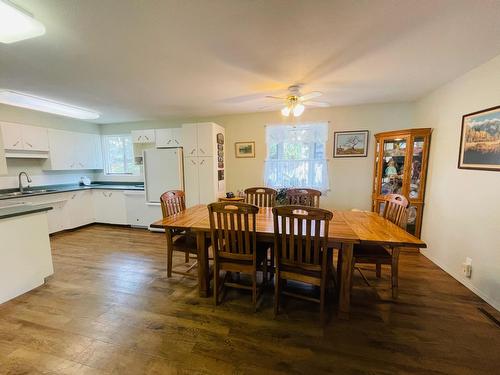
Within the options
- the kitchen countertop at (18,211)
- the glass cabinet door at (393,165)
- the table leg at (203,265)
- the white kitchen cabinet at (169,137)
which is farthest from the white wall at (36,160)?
the glass cabinet door at (393,165)

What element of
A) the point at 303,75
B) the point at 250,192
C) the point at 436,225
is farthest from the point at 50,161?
the point at 436,225

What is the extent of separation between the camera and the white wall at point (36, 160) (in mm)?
3582

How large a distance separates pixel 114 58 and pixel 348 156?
3.56 meters

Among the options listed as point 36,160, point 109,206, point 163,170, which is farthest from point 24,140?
point 163,170

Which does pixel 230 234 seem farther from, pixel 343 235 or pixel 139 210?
pixel 139 210

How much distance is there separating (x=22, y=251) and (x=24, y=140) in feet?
7.99

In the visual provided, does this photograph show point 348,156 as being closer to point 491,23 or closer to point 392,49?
point 392,49

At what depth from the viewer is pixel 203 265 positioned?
84.5 inches

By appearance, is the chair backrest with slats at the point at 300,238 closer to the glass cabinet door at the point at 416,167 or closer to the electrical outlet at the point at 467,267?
the electrical outlet at the point at 467,267

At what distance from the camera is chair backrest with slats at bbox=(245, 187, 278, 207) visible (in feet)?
9.91

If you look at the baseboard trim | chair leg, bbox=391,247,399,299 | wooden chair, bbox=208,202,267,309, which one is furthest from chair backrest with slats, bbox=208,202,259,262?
the baseboard trim

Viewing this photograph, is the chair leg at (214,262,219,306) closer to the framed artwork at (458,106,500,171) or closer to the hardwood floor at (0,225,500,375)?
the hardwood floor at (0,225,500,375)

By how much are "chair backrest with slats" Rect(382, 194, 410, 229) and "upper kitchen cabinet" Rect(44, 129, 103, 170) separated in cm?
556

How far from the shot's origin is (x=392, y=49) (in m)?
1.81
